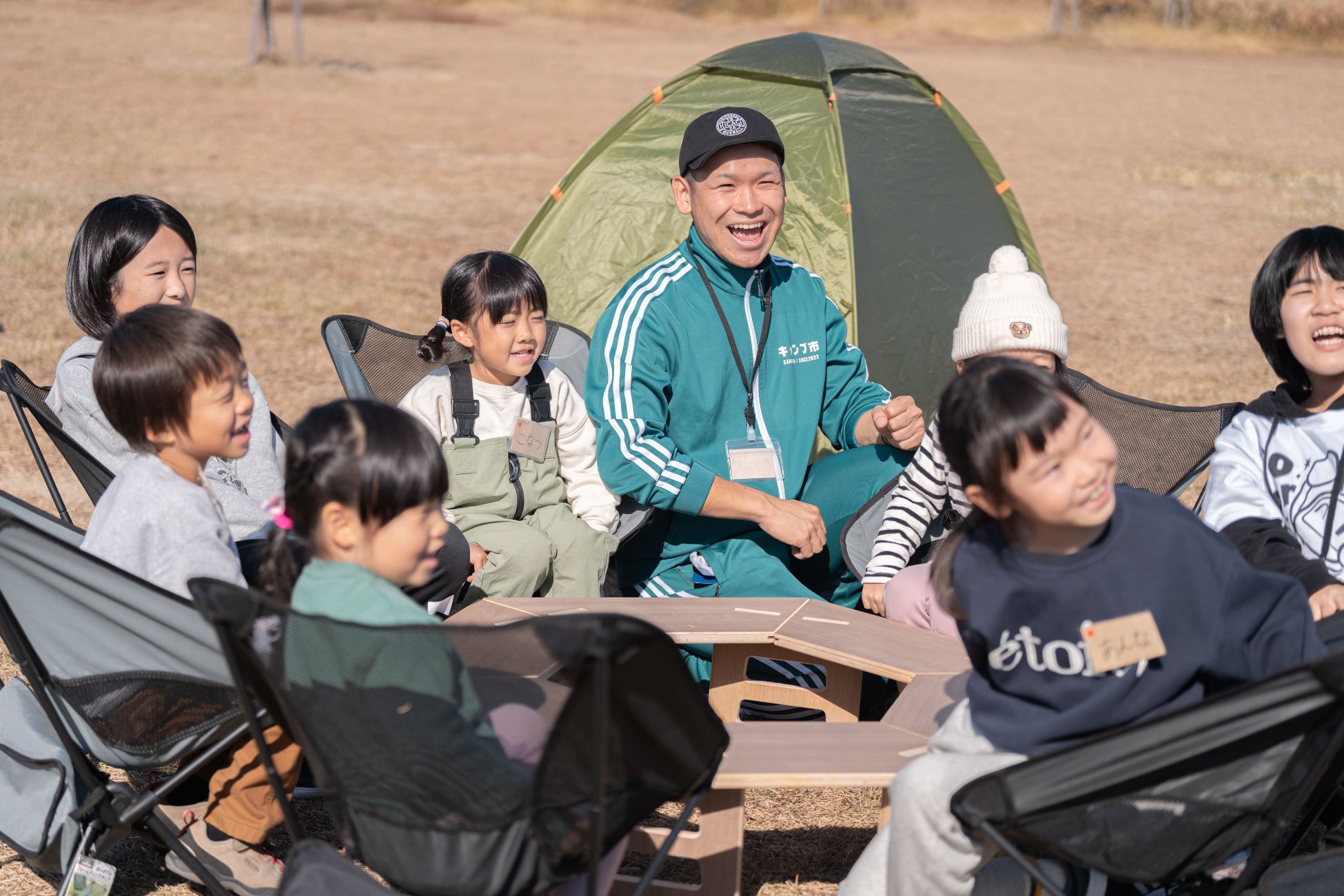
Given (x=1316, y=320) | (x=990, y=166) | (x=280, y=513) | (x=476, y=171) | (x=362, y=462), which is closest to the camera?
(x=362, y=462)

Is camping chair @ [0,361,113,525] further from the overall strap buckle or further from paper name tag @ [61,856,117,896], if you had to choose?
the overall strap buckle

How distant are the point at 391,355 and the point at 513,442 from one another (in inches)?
25.7

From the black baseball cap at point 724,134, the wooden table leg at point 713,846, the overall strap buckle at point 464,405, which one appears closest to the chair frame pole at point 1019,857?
the wooden table leg at point 713,846

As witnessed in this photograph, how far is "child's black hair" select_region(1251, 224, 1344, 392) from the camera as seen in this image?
8.70 ft

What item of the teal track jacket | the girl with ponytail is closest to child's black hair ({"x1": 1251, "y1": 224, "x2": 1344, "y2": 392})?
the teal track jacket

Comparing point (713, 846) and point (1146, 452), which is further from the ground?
point (1146, 452)

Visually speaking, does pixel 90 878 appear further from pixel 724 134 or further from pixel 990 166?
pixel 990 166

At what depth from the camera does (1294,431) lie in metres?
2.72

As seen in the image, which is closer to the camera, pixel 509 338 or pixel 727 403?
pixel 509 338

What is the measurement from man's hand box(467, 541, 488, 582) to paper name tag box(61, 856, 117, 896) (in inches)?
40.4

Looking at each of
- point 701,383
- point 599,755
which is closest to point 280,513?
point 599,755

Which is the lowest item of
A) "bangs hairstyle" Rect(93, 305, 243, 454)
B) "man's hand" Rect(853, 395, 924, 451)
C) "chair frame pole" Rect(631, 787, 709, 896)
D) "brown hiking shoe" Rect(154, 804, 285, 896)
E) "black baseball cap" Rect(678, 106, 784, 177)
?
"brown hiking shoe" Rect(154, 804, 285, 896)

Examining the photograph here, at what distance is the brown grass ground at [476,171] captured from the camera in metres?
6.75

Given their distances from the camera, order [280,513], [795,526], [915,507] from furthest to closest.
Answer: [795,526]
[915,507]
[280,513]
